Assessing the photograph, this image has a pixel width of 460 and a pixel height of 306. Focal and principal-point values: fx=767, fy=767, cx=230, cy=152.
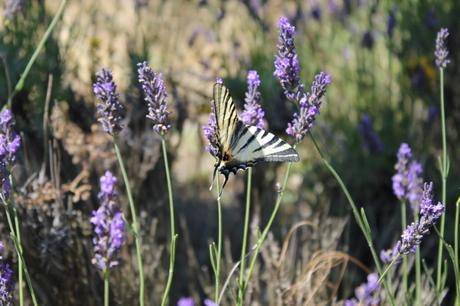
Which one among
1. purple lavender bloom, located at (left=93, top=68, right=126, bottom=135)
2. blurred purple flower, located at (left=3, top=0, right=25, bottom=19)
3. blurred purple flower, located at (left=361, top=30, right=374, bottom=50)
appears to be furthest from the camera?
blurred purple flower, located at (left=361, top=30, right=374, bottom=50)

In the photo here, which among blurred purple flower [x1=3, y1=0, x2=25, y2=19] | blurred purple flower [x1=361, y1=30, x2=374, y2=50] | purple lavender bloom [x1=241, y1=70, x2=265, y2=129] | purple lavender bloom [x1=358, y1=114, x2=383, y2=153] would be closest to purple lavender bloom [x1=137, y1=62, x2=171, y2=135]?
purple lavender bloom [x1=241, y1=70, x2=265, y2=129]

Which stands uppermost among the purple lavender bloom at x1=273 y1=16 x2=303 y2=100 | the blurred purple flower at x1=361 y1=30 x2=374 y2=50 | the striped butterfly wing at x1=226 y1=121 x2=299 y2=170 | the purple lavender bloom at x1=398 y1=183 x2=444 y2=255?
the blurred purple flower at x1=361 y1=30 x2=374 y2=50

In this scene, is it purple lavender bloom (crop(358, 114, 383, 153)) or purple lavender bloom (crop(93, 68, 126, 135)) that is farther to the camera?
purple lavender bloom (crop(358, 114, 383, 153))

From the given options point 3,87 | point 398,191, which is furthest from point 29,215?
point 398,191

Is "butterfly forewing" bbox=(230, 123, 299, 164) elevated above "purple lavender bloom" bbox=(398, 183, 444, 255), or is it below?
above

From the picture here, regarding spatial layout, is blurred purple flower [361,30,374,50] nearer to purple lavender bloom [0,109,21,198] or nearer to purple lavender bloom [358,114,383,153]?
purple lavender bloom [358,114,383,153]

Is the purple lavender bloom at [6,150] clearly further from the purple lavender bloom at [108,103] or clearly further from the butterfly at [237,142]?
the butterfly at [237,142]

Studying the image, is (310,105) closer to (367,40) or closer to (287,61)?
(287,61)
